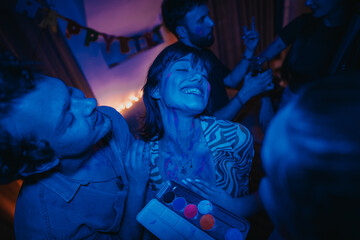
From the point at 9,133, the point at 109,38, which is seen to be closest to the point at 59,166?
the point at 9,133

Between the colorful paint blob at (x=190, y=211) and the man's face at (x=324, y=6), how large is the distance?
2157 millimetres

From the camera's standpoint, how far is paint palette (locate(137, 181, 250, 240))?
0.77 meters

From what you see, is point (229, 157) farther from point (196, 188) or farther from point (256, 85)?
point (256, 85)

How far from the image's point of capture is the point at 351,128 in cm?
31

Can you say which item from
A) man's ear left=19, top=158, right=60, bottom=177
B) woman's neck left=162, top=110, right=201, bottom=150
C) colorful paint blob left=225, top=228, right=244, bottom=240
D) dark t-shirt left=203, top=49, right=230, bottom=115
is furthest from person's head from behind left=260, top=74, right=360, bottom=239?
dark t-shirt left=203, top=49, right=230, bottom=115

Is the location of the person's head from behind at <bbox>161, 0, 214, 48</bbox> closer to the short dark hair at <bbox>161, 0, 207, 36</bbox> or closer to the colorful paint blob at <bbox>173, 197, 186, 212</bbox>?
the short dark hair at <bbox>161, 0, 207, 36</bbox>

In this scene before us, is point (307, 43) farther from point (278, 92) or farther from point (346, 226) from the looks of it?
point (346, 226)

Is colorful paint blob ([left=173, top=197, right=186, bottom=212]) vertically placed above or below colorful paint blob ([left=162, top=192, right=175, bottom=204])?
below

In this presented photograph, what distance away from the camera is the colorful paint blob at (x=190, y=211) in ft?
2.75

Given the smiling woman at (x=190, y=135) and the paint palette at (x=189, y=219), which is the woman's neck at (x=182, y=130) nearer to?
the smiling woman at (x=190, y=135)

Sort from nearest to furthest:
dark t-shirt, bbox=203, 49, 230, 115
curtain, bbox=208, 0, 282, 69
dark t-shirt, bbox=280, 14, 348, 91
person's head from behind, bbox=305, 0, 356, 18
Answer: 1. person's head from behind, bbox=305, 0, 356, 18
2. dark t-shirt, bbox=280, 14, 348, 91
3. dark t-shirt, bbox=203, 49, 230, 115
4. curtain, bbox=208, 0, 282, 69

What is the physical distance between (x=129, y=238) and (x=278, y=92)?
283 centimetres

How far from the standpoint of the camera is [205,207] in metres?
0.85

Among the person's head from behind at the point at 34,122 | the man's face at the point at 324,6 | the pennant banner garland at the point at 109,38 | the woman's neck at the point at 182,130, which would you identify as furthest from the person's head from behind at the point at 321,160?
the pennant banner garland at the point at 109,38
